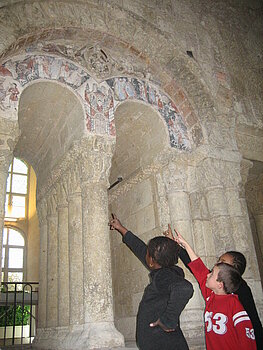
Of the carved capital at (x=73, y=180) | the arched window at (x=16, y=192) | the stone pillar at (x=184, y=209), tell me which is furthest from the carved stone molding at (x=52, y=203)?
the arched window at (x=16, y=192)

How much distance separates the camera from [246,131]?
6.25 metres

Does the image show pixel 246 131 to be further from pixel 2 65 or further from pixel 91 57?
pixel 2 65

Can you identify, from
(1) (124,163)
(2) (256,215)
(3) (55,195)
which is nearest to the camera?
(3) (55,195)

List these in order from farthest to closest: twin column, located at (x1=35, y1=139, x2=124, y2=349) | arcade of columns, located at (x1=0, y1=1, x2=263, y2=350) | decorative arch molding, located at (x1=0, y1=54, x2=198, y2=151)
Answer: decorative arch molding, located at (x1=0, y1=54, x2=198, y2=151), arcade of columns, located at (x1=0, y1=1, x2=263, y2=350), twin column, located at (x1=35, y1=139, x2=124, y2=349)

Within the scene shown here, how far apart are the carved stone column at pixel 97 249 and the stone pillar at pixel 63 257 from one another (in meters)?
0.92

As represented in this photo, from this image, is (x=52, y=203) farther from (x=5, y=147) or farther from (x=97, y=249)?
(x=5, y=147)

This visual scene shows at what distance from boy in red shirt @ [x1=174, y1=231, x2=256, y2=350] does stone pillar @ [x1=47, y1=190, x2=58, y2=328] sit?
3.70m

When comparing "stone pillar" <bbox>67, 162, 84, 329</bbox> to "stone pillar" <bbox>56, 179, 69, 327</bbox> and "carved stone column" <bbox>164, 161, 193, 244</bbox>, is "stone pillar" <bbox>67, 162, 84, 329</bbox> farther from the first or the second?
"carved stone column" <bbox>164, 161, 193, 244</bbox>

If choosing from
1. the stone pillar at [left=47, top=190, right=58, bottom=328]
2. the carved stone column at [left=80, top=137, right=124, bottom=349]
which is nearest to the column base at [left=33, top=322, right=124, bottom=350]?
the carved stone column at [left=80, top=137, right=124, bottom=349]

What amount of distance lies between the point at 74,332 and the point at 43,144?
3275 millimetres

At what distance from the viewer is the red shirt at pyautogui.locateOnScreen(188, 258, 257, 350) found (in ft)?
6.97

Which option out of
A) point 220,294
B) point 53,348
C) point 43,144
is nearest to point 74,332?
point 53,348

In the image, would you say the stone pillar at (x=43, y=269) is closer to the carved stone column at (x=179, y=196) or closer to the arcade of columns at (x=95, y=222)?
the arcade of columns at (x=95, y=222)

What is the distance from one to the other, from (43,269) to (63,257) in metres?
0.77
